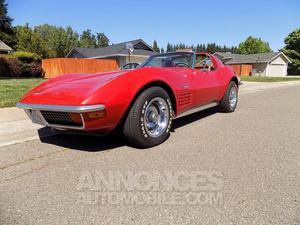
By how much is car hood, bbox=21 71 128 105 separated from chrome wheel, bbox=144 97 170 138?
617 millimetres

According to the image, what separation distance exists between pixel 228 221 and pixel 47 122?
2462 mm

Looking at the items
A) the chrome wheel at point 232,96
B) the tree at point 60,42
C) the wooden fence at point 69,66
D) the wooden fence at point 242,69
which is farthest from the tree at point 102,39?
the chrome wheel at point 232,96

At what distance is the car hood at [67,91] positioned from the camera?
10.7 feet

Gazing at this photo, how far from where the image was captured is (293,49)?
173 ft

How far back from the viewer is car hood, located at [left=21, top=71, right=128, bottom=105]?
3.27m

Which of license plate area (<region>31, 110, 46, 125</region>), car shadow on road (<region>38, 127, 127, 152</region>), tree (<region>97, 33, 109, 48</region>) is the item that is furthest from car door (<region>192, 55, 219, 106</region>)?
tree (<region>97, 33, 109, 48</region>)

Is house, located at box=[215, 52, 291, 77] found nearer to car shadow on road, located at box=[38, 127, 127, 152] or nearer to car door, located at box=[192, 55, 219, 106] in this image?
car door, located at box=[192, 55, 219, 106]

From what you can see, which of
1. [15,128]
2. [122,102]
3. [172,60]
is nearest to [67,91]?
[122,102]

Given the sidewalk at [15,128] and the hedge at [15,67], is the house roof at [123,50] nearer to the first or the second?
the hedge at [15,67]

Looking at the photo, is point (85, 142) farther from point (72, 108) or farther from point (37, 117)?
point (72, 108)

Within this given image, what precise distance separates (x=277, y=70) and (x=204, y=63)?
46.5 metres

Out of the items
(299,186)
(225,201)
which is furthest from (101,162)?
(299,186)

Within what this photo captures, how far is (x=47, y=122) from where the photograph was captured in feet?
11.7

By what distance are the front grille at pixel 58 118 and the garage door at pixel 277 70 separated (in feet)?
156
